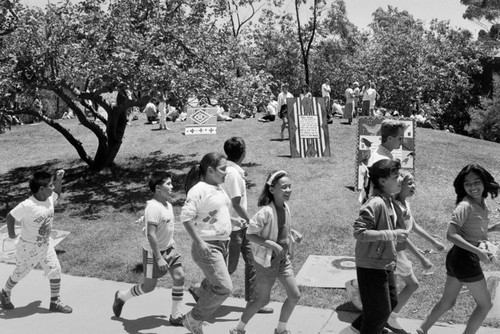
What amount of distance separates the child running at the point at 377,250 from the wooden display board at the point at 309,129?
9388 millimetres

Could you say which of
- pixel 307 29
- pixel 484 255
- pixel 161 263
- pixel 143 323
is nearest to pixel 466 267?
pixel 484 255

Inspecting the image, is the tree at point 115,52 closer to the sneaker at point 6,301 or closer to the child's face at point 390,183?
the sneaker at point 6,301

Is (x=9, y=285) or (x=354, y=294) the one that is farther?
(x=9, y=285)

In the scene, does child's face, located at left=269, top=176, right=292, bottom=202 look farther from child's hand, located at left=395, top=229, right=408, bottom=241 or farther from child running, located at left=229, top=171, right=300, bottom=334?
child's hand, located at left=395, top=229, right=408, bottom=241

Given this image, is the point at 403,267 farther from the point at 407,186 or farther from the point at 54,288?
the point at 54,288

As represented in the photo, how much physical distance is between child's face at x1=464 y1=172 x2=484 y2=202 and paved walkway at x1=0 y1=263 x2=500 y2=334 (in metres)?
1.41

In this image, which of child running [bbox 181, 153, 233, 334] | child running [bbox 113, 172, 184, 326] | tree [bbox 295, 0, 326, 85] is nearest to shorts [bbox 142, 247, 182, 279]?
child running [bbox 113, 172, 184, 326]

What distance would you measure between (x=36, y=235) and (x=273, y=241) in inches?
102

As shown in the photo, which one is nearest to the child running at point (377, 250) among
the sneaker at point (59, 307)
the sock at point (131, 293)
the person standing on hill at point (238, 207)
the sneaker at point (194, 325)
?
the sneaker at point (194, 325)

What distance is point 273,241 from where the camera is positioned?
195 inches

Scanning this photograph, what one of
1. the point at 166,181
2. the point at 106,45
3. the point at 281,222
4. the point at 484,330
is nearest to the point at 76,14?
the point at 106,45

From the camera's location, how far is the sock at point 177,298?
5703mm

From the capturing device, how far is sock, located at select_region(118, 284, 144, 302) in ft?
19.2

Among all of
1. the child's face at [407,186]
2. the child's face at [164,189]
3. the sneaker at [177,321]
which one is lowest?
the sneaker at [177,321]
